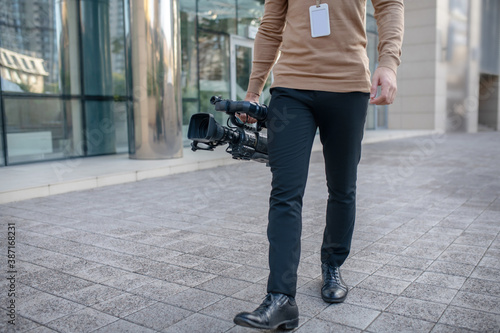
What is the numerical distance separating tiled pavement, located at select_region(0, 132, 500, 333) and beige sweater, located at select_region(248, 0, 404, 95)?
1124 mm

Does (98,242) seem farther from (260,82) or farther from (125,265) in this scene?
(260,82)

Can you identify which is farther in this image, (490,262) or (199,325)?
(490,262)

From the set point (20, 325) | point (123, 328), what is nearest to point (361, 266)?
point (123, 328)

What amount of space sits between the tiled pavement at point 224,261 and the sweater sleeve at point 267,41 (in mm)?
1167

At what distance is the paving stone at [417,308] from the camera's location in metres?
2.32

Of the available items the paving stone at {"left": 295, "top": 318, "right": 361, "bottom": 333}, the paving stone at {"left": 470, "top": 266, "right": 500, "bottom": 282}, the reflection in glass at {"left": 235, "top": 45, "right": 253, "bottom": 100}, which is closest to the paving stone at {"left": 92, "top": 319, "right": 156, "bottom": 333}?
the paving stone at {"left": 295, "top": 318, "right": 361, "bottom": 333}

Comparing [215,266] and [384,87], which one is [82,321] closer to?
[215,266]

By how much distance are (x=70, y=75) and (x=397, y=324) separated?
28.1 feet

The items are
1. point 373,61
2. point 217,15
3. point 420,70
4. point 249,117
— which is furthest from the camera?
point 373,61

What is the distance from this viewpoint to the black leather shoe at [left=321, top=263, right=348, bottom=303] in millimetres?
2471

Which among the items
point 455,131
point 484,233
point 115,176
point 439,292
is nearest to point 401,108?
point 455,131

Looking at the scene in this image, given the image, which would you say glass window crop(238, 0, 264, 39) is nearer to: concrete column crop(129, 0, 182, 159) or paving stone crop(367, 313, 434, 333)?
concrete column crop(129, 0, 182, 159)

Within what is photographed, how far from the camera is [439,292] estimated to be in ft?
Result: 8.63

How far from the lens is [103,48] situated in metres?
9.88
